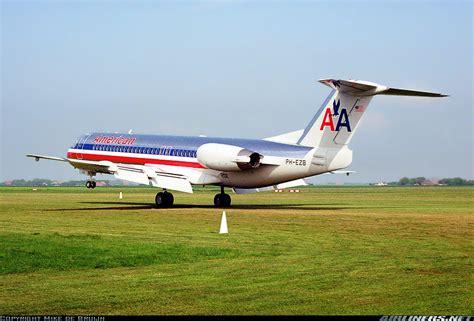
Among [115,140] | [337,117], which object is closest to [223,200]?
[115,140]

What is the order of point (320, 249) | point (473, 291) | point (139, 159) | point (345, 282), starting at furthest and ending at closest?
1. point (139, 159)
2. point (320, 249)
3. point (345, 282)
4. point (473, 291)

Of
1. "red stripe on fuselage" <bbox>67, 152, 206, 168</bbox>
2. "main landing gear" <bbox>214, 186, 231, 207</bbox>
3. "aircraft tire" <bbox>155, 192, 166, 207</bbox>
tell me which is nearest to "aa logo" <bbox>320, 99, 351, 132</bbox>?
"red stripe on fuselage" <bbox>67, 152, 206, 168</bbox>

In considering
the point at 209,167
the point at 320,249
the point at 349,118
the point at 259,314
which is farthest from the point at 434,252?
the point at 209,167

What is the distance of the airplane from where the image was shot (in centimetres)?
4697

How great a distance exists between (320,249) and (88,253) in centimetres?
693

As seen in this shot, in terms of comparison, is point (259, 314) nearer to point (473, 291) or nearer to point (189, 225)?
point (473, 291)

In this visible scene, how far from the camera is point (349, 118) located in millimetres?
46875

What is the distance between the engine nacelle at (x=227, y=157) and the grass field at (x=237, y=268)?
522 inches

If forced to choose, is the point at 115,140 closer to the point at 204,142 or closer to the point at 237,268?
the point at 204,142

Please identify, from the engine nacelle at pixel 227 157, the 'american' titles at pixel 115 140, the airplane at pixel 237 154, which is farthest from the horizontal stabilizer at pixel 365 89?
the 'american' titles at pixel 115 140

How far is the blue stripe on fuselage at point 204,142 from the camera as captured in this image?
49.3 meters

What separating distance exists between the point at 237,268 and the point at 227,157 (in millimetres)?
29210

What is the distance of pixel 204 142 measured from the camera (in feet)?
179

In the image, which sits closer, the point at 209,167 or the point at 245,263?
the point at 245,263
